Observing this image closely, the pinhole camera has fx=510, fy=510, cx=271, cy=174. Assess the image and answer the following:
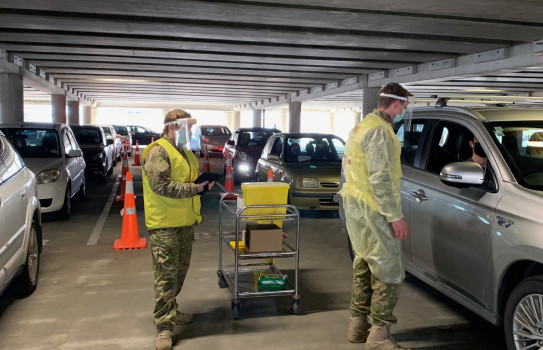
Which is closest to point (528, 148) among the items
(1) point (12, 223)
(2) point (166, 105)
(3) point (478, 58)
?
(1) point (12, 223)

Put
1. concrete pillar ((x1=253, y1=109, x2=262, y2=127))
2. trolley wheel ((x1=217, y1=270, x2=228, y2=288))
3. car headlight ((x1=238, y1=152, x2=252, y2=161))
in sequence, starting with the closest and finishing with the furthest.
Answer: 1. trolley wheel ((x1=217, y1=270, x2=228, y2=288))
2. car headlight ((x1=238, y1=152, x2=252, y2=161))
3. concrete pillar ((x1=253, y1=109, x2=262, y2=127))

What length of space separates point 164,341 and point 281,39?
32.0 ft

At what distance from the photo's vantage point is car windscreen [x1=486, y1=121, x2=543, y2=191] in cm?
388

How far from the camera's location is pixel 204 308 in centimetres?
499

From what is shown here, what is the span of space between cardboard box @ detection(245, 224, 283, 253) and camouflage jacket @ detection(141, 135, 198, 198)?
2.82ft

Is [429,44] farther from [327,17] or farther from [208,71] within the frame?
[208,71]

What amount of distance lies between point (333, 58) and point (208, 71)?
5.50 meters

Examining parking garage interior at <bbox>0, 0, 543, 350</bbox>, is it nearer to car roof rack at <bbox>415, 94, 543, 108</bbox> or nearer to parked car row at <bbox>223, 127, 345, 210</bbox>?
car roof rack at <bbox>415, 94, 543, 108</bbox>

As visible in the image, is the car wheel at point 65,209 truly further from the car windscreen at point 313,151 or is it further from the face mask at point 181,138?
the face mask at point 181,138

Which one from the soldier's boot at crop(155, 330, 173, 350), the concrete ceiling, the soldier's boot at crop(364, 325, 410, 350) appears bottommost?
the soldier's boot at crop(155, 330, 173, 350)

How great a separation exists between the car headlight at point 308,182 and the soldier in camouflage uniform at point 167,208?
17.6 ft

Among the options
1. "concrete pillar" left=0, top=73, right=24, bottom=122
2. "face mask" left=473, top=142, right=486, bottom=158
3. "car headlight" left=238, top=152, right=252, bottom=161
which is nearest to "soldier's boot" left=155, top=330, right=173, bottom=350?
"face mask" left=473, top=142, right=486, bottom=158

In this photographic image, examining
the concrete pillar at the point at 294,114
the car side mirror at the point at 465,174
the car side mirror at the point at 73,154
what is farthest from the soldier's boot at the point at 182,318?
the concrete pillar at the point at 294,114

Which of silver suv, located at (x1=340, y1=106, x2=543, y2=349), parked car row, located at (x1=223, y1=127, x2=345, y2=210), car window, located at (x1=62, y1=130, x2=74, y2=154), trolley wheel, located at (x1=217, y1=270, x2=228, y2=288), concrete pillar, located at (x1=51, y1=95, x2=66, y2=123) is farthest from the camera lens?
concrete pillar, located at (x1=51, y1=95, x2=66, y2=123)
